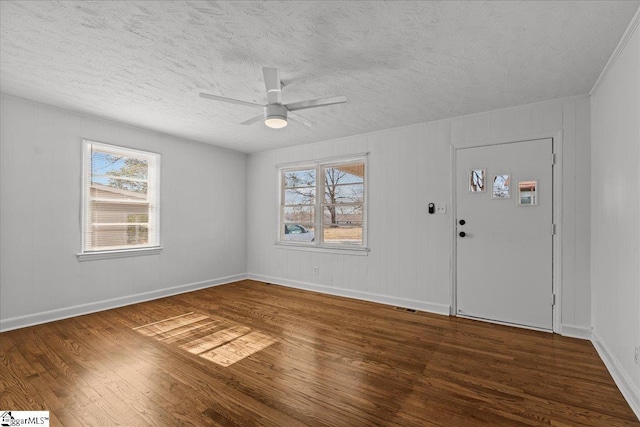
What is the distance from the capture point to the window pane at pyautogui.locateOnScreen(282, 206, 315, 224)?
5443mm

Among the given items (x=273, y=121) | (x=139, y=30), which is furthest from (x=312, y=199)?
(x=139, y=30)

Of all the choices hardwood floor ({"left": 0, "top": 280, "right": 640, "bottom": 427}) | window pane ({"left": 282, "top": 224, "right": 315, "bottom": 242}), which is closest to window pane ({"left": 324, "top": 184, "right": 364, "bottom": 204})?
window pane ({"left": 282, "top": 224, "right": 315, "bottom": 242})

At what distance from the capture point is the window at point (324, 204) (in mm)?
4887

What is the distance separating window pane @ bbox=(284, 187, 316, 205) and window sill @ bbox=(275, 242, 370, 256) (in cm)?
76

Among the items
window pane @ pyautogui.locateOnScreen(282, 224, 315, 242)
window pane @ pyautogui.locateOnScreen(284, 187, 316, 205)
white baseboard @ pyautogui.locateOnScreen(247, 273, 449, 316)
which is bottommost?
white baseboard @ pyautogui.locateOnScreen(247, 273, 449, 316)

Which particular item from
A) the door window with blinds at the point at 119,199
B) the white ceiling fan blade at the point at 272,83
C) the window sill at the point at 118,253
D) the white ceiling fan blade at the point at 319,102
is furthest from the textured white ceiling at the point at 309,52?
the window sill at the point at 118,253

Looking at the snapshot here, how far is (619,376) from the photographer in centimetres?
229

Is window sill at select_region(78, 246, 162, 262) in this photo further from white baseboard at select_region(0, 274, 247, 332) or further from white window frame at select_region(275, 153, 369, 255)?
white window frame at select_region(275, 153, 369, 255)

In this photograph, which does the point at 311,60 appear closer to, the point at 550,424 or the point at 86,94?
the point at 86,94

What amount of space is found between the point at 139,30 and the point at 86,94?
1662 mm

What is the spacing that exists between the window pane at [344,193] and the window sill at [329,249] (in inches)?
29.6

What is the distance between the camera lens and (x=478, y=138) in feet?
12.5

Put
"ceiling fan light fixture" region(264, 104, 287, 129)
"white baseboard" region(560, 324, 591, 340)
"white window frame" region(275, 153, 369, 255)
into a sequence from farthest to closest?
1. "white window frame" region(275, 153, 369, 255)
2. "white baseboard" region(560, 324, 591, 340)
3. "ceiling fan light fixture" region(264, 104, 287, 129)

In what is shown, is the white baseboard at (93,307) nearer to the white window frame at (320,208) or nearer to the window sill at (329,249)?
the window sill at (329,249)
